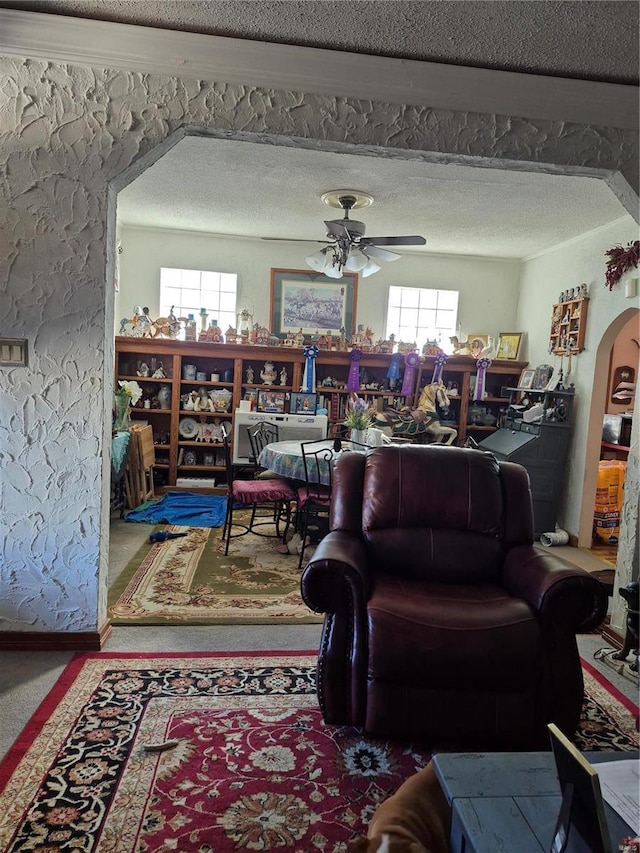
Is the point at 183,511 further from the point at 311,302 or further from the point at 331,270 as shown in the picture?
the point at 311,302

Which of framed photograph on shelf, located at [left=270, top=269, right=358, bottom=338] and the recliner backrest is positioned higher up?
framed photograph on shelf, located at [left=270, top=269, right=358, bottom=338]

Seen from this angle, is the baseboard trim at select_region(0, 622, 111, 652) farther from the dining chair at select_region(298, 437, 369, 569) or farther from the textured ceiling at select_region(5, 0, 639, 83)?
the textured ceiling at select_region(5, 0, 639, 83)

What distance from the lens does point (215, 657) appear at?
2.63m

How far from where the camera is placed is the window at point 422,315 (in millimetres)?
6438

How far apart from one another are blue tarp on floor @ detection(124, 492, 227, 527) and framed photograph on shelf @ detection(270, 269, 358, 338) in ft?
6.62

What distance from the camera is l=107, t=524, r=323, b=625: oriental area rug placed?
10.1 ft

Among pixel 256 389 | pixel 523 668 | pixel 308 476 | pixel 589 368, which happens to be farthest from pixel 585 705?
pixel 256 389

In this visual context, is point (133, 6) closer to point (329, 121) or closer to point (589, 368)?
point (329, 121)

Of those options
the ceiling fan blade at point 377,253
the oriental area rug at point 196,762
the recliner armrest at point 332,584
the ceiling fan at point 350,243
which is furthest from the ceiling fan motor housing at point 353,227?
the oriental area rug at point 196,762

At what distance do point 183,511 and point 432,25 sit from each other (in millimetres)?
4145

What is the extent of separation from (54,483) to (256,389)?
369cm

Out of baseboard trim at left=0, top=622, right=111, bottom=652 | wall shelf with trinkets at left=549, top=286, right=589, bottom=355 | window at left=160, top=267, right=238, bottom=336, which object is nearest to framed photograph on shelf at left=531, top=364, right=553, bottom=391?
wall shelf with trinkets at left=549, top=286, right=589, bottom=355

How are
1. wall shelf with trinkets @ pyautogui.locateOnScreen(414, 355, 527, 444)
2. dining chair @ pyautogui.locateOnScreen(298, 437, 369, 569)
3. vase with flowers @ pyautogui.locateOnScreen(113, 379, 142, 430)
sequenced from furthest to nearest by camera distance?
wall shelf with trinkets @ pyautogui.locateOnScreen(414, 355, 527, 444) → vase with flowers @ pyautogui.locateOnScreen(113, 379, 142, 430) → dining chair @ pyautogui.locateOnScreen(298, 437, 369, 569)

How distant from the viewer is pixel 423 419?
19.5 feet
